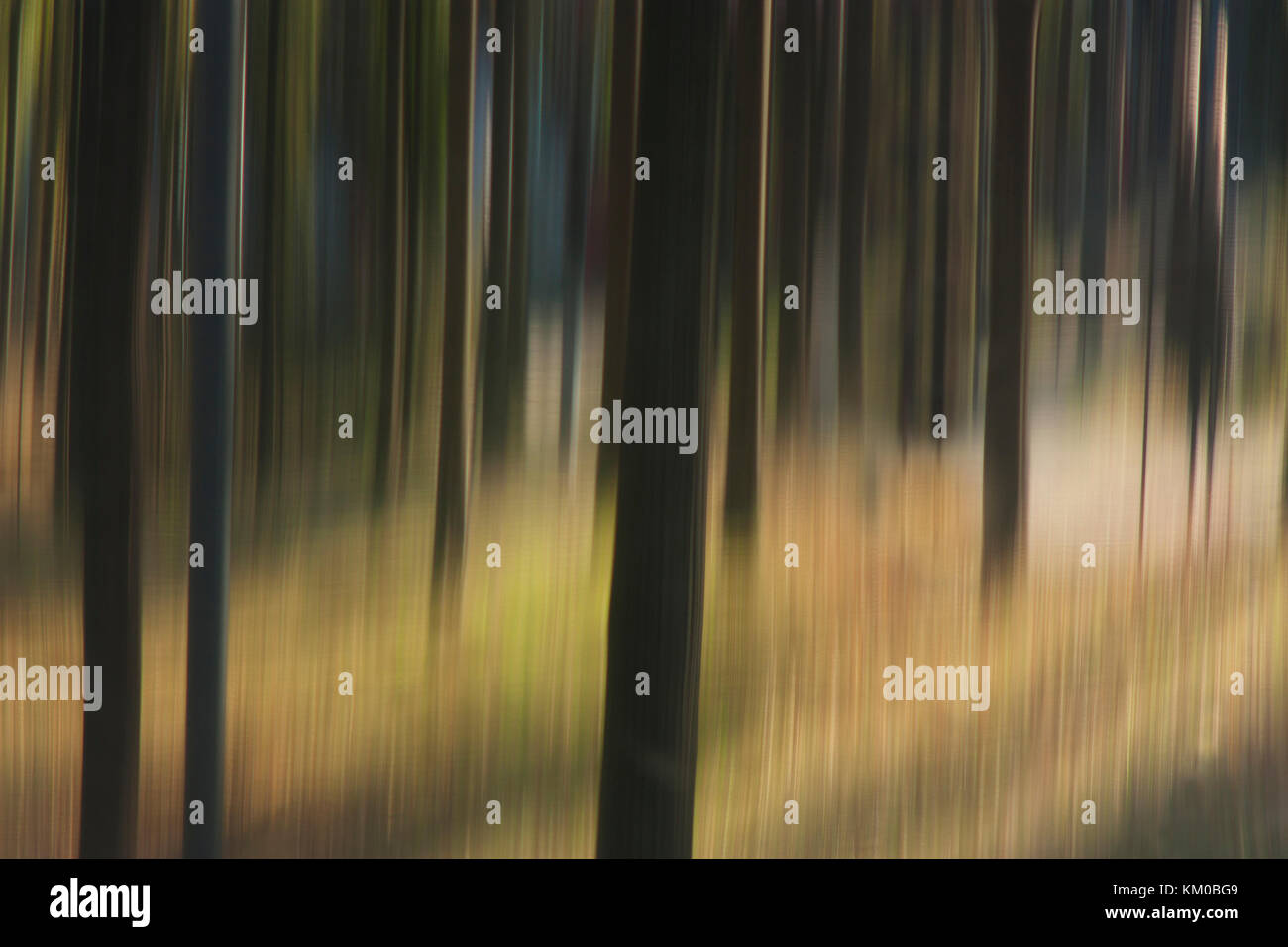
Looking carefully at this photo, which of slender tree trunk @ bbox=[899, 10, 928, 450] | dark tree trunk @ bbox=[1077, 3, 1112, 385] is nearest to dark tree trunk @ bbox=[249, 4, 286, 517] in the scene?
slender tree trunk @ bbox=[899, 10, 928, 450]

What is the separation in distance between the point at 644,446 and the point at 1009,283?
704mm

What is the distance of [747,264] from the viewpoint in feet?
5.47

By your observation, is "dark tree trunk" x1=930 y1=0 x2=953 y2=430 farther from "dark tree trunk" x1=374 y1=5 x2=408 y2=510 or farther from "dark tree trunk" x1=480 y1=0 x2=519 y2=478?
"dark tree trunk" x1=374 y1=5 x2=408 y2=510

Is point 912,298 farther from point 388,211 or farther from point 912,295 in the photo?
point 388,211

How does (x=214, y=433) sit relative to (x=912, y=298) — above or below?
below

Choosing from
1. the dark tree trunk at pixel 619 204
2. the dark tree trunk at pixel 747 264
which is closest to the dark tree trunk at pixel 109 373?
the dark tree trunk at pixel 619 204

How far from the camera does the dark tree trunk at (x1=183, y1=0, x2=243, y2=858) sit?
1.64m

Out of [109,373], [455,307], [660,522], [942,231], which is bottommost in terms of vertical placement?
[660,522]

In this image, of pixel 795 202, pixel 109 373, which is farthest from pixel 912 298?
pixel 109 373

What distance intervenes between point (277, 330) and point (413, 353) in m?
0.24

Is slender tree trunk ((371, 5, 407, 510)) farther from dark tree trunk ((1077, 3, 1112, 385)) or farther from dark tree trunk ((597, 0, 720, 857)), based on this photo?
dark tree trunk ((1077, 3, 1112, 385))

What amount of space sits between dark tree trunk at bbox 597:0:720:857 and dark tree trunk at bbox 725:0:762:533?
56 millimetres

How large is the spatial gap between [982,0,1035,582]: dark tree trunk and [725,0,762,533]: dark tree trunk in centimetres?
37
